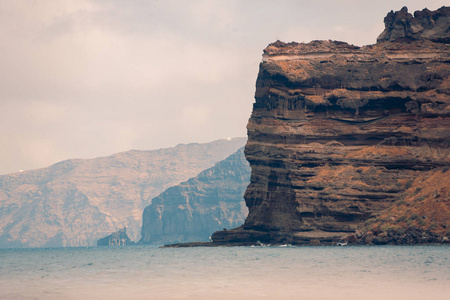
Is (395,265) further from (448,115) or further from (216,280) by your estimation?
(448,115)

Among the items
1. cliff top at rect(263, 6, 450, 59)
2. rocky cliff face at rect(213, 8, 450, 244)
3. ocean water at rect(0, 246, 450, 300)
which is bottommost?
ocean water at rect(0, 246, 450, 300)

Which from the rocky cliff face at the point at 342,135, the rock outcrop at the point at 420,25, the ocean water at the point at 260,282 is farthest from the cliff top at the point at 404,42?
the ocean water at the point at 260,282

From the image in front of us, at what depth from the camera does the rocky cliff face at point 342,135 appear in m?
147

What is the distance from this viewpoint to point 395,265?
236 ft

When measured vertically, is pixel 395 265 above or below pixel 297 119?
below

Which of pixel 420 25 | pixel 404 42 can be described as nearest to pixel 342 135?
pixel 404 42

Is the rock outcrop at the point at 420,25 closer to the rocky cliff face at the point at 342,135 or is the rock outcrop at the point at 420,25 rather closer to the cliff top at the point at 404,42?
the cliff top at the point at 404,42

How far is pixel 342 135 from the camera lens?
16675cm

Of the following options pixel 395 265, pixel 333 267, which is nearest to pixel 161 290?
pixel 333 267

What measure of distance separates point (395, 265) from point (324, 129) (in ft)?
315

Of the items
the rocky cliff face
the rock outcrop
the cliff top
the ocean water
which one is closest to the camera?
the ocean water

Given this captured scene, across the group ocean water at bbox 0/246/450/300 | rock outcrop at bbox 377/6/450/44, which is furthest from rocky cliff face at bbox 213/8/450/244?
ocean water at bbox 0/246/450/300

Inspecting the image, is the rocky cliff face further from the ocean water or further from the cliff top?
the ocean water

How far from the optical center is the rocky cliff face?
483ft
